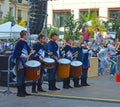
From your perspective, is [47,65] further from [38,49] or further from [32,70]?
[32,70]

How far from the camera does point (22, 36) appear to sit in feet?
41.5

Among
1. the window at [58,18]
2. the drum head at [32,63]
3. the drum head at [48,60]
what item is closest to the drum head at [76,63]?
the drum head at [48,60]

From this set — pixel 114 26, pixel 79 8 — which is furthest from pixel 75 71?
pixel 79 8

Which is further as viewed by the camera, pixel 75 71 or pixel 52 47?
pixel 75 71

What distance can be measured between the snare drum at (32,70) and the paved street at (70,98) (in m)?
0.57

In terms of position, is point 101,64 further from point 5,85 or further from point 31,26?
point 5,85

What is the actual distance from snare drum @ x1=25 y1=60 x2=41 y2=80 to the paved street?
57 centimetres

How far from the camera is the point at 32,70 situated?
12.8 m

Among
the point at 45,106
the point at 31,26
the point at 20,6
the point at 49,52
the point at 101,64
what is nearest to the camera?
the point at 45,106

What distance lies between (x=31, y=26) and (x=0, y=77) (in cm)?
351

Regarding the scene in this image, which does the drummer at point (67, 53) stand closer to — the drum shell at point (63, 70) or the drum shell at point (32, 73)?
the drum shell at point (63, 70)

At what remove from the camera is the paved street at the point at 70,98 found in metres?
11.3

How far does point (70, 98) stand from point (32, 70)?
144 cm

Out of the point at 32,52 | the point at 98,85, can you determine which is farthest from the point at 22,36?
the point at 98,85
